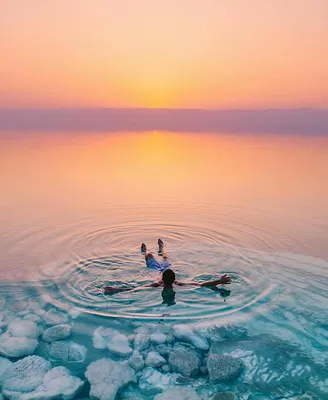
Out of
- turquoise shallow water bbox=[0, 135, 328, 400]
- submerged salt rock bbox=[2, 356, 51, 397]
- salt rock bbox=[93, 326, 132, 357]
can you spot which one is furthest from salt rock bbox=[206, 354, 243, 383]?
submerged salt rock bbox=[2, 356, 51, 397]

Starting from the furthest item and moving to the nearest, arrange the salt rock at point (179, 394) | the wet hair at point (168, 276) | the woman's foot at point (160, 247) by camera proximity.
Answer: the woman's foot at point (160, 247) < the wet hair at point (168, 276) < the salt rock at point (179, 394)

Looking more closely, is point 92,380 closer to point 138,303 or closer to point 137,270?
point 138,303

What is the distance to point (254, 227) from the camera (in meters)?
14.6

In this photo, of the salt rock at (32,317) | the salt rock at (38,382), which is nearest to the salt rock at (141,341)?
the salt rock at (38,382)

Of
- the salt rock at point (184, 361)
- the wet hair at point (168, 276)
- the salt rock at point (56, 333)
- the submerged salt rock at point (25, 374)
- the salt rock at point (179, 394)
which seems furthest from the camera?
the wet hair at point (168, 276)

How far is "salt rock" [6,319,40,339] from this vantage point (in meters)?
7.65

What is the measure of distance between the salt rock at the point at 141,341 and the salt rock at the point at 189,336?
0.62 metres

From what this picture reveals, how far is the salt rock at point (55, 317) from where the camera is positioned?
8.20 meters

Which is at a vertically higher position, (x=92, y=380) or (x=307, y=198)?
(x=307, y=198)

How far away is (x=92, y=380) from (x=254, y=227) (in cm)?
963

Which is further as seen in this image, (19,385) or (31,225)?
(31,225)

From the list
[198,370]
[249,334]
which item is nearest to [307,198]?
[249,334]

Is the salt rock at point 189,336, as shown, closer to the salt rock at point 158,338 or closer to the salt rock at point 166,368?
the salt rock at point 158,338

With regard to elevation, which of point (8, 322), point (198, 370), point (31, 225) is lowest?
point (198, 370)
